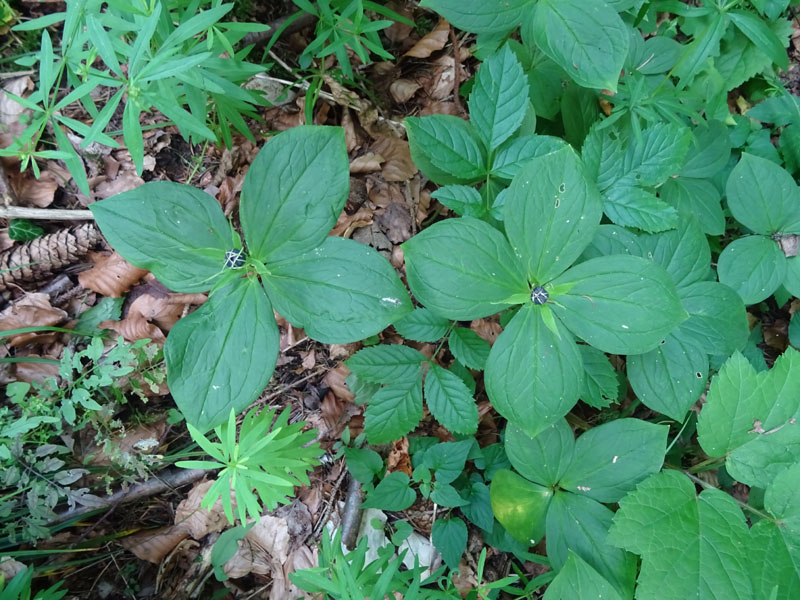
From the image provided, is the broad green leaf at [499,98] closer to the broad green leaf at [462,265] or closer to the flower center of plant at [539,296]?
the broad green leaf at [462,265]

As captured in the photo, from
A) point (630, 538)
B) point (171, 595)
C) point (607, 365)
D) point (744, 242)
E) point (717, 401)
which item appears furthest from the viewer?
point (171, 595)

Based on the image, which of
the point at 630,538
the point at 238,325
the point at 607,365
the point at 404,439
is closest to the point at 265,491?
the point at 238,325

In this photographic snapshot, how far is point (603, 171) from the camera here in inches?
80.7

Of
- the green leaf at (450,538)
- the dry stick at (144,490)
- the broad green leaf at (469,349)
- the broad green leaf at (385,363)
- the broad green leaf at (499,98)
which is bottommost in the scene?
the dry stick at (144,490)

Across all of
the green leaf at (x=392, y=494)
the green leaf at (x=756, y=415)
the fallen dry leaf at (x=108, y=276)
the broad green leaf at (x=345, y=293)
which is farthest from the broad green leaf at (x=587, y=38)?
the fallen dry leaf at (x=108, y=276)

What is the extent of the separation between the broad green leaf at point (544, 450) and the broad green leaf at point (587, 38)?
1.23 m

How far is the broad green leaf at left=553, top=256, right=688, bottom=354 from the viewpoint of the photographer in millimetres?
1505

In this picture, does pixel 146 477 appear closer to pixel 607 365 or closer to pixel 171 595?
pixel 171 595

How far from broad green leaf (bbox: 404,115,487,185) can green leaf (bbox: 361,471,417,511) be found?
1300mm

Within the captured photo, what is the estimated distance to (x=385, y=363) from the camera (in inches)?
83.0

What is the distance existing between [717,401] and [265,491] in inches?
62.4

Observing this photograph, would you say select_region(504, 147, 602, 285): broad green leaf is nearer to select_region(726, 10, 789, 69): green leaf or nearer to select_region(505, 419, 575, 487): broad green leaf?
select_region(505, 419, 575, 487): broad green leaf

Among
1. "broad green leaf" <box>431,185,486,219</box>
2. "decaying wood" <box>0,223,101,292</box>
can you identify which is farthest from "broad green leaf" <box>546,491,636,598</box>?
"decaying wood" <box>0,223,101,292</box>

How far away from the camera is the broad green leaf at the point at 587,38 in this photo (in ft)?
5.42
